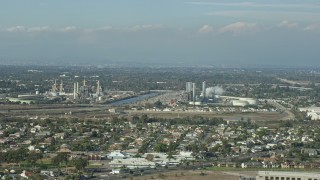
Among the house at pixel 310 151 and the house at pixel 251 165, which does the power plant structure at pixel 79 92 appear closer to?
the house at pixel 310 151

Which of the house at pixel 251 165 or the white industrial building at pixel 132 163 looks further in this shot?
the house at pixel 251 165

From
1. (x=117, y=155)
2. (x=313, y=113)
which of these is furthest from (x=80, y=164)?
(x=313, y=113)

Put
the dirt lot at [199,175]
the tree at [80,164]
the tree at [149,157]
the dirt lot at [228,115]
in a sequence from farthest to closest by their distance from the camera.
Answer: the dirt lot at [228,115], the tree at [149,157], the tree at [80,164], the dirt lot at [199,175]

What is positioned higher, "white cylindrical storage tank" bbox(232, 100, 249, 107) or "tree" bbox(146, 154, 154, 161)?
"tree" bbox(146, 154, 154, 161)

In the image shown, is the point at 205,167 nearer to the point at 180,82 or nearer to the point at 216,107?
the point at 216,107

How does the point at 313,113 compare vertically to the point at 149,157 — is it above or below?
below

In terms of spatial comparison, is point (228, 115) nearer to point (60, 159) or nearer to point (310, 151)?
point (310, 151)

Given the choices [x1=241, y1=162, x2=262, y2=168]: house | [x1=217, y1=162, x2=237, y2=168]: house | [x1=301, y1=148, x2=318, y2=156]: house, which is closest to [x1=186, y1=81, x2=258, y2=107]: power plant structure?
[x1=301, y1=148, x2=318, y2=156]: house

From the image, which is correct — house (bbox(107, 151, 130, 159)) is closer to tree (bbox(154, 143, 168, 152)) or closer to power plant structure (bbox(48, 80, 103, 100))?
tree (bbox(154, 143, 168, 152))

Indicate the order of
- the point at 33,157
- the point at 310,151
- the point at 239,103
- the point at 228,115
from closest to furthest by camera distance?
1. the point at 33,157
2. the point at 310,151
3. the point at 228,115
4. the point at 239,103

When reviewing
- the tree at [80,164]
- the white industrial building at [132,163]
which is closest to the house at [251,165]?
the white industrial building at [132,163]

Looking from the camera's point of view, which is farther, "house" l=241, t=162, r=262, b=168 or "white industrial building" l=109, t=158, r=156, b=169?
"house" l=241, t=162, r=262, b=168
